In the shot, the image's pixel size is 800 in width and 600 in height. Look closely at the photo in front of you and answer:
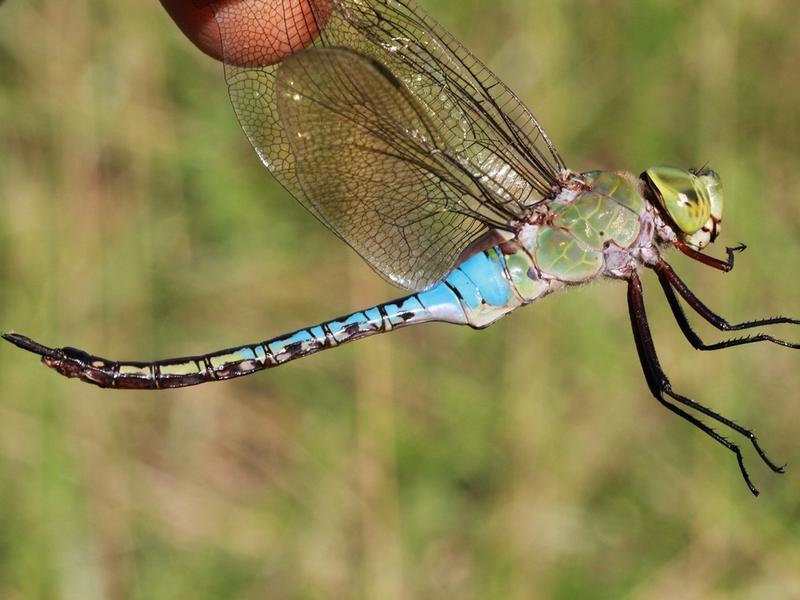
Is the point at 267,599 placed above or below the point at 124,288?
below

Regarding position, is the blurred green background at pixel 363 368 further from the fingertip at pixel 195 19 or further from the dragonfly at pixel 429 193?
the fingertip at pixel 195 19

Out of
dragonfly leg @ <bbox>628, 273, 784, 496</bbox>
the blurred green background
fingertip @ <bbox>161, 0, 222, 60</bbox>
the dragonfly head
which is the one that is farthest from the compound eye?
the blurred green background

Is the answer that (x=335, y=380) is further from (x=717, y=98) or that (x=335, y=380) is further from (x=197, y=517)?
(x=717, y=98)

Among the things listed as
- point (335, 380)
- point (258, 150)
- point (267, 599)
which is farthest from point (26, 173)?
point (258, 150)

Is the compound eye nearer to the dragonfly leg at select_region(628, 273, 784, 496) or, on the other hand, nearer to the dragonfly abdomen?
the dragonfly leg at select_region(628, 273, 784, 496)

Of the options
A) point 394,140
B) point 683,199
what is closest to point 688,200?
point 683,199

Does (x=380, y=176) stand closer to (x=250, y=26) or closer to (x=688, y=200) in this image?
(x=250, y=26)
